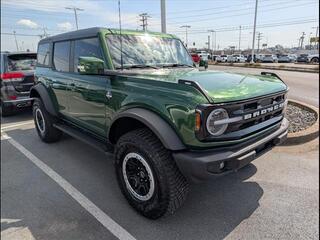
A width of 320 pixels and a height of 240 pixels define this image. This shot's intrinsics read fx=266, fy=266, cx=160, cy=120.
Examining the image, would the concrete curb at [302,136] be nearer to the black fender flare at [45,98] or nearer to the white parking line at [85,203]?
the white parking line at [85,203]

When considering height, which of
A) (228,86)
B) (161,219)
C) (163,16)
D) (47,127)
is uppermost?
(163,16)

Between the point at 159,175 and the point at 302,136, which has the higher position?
the point at 159,175

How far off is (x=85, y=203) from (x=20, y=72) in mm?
5240

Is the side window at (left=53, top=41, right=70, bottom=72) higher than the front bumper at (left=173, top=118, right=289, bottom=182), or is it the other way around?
the side window at (left=53, top=41, right=70, bottom=72)

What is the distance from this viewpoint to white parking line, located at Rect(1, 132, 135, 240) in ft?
8.65

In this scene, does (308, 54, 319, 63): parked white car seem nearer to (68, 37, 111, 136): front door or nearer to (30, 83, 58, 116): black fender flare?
(30, 83, 58, 116): black fender flare

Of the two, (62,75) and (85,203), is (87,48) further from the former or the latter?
(85,203)

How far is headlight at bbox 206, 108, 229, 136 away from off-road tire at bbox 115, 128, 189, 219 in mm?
491

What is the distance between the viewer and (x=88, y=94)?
3553 millimetres

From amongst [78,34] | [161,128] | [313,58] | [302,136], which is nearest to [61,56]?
[78,34]

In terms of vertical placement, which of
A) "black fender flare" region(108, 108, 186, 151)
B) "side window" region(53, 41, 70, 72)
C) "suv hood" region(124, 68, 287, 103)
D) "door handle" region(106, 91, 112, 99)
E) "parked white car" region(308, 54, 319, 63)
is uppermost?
"side window" region(53, 41, 70, 72)

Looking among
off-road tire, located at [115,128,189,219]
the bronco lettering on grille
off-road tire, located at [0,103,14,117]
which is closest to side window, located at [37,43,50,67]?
off-road tire, located at [0,103,14,117]

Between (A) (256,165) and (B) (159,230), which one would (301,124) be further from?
(B) (159,230)

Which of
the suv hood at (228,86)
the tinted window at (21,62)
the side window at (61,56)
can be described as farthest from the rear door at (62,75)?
the tinted window at (21,62)
